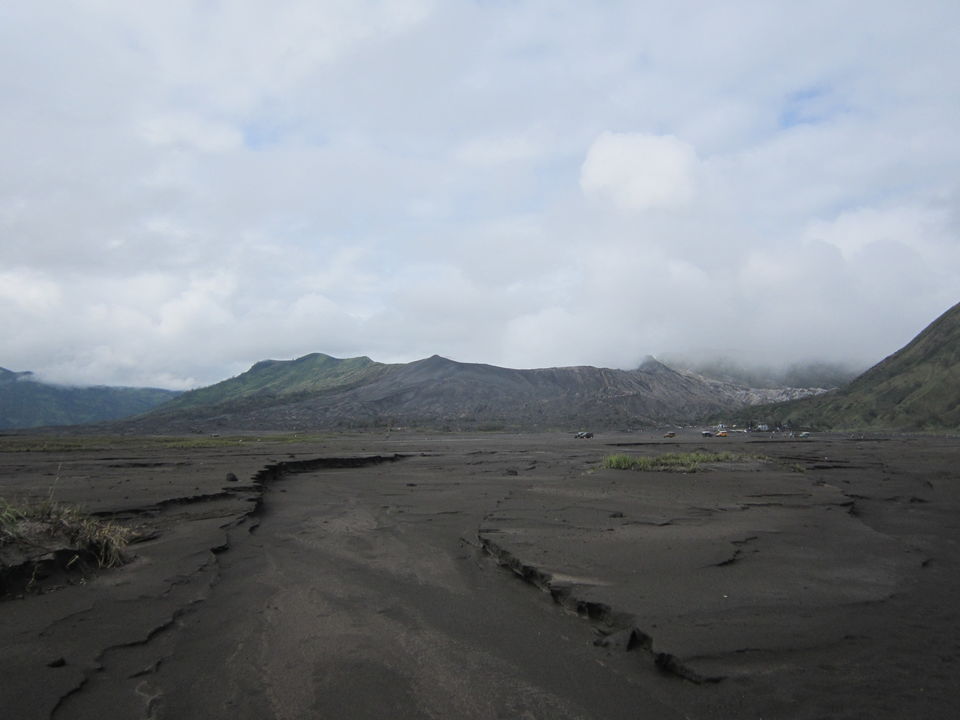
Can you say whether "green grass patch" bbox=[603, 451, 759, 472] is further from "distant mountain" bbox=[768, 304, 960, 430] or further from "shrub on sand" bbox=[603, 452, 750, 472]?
"distant mountain" bbox=[768, 304, 960, 430]

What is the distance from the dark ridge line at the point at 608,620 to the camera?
516 cm

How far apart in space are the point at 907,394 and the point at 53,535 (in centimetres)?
10280

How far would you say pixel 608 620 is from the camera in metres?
6.48

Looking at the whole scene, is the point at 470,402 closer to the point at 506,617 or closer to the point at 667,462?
the point at 667,462

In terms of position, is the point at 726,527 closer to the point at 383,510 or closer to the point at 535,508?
the point at 535,508

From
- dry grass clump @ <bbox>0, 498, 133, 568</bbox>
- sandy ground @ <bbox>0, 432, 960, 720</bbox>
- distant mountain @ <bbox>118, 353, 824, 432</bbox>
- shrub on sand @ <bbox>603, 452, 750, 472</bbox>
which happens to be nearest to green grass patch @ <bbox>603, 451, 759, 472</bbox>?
shrub on sand @ <bbox>603, 452, 750, 472</bbox>

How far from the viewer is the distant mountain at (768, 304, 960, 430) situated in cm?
7312

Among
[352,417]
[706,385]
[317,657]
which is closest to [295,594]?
[317,657]

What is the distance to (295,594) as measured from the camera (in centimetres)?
771

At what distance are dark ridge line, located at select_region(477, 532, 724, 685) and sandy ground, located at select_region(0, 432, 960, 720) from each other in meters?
0.03

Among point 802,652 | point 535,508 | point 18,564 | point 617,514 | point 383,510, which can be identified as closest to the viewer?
point 802,652

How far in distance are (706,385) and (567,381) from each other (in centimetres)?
6058

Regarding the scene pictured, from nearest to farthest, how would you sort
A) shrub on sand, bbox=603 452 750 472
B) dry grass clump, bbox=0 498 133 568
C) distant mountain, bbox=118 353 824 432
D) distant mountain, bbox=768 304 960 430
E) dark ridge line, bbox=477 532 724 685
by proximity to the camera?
dark ridge line, bbox=477 532 724 685, dry grass clump, bbox=0 498 133 568, shrub on sand, bbox=603 452 750 472, distant mountain, bbox=768 304 960 430, distant mountain, bbox=118 353 824 432

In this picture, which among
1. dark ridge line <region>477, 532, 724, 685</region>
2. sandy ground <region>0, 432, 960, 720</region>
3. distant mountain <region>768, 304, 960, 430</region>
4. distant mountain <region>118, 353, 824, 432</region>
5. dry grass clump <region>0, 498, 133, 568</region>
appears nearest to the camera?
sandy ground <region>0, 432, 960, 720</region>
